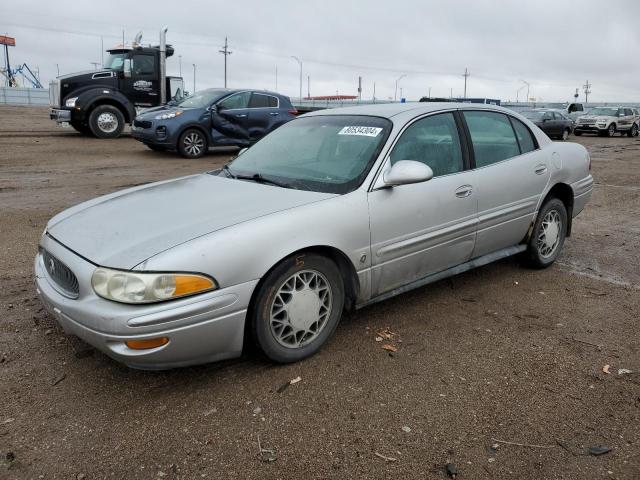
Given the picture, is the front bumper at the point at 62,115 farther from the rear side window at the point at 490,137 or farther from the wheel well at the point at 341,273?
the wheel well at the point at 341,273

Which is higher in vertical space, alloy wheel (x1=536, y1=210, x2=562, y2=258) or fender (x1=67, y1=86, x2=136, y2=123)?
fender (x1=67, y1=86, x2=136, y2=123)

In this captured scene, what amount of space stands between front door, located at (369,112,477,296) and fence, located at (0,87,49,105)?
46.7 metres

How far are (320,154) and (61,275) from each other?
72.3 inches

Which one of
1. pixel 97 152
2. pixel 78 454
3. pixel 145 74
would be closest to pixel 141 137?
pixel 97 152

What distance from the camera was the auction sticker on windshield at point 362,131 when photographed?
3.70m

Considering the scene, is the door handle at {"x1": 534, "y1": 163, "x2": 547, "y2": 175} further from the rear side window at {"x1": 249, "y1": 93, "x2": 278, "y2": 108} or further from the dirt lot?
the rear side window at {"x1": 249, "y1": 93, "x2": 278, "y2": 108}

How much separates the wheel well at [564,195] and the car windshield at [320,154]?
6.33 ft

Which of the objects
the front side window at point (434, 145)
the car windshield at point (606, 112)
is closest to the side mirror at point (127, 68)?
the front side window at point (434, 145)

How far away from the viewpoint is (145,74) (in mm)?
16125

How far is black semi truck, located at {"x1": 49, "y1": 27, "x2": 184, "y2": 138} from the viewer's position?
50.4ft

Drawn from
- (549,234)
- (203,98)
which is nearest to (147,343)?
(549,234)

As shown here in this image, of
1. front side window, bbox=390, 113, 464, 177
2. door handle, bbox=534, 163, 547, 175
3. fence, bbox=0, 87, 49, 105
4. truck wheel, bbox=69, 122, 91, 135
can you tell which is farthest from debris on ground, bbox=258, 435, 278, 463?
fence, bbox=0, 87, 49, 105

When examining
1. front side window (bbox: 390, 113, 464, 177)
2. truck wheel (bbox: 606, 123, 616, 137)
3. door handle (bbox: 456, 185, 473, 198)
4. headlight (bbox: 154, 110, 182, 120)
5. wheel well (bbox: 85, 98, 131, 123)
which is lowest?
door handle (bbox: 456, 185, 473, 198)

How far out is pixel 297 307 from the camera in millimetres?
3070
